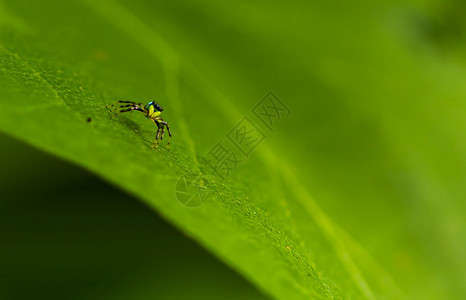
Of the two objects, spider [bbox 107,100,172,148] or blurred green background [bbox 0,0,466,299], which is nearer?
spider [bbox 107,100,172,148]

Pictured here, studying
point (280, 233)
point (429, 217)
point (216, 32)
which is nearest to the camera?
point (280, 233)

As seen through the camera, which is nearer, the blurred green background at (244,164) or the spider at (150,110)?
the spider at (150,110)

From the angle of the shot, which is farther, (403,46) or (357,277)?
(403,46)

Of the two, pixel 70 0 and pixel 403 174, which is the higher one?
pixel 403 174

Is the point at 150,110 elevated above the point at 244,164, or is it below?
below

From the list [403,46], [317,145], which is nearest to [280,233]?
[317,145]

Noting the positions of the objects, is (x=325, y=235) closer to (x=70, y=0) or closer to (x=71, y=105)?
(x=71, y=105)

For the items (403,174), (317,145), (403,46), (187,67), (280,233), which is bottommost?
(280,233)

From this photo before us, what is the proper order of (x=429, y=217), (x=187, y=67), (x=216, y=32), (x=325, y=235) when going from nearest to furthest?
1. (x=325, y=235)
2. (x=429, y=217)
3. (x=187, y=67)
4. (x=216, y=32)
